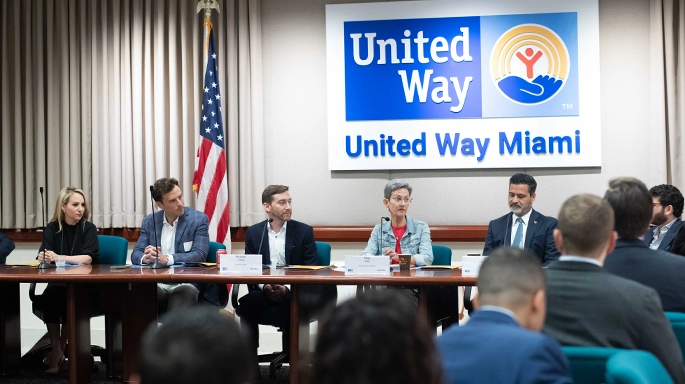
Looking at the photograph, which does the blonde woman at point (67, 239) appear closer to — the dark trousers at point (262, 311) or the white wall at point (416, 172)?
the dark trousers at point (262, 311)

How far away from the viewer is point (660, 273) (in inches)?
101

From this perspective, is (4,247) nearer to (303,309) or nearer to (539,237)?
(303,309)

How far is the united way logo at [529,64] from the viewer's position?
6.07 metres

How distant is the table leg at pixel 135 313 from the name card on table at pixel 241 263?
527 millimetres

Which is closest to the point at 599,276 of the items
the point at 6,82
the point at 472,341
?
the point at 472,341

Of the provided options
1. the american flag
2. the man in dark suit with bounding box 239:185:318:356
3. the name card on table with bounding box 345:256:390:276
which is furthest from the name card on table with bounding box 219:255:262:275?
the american flag

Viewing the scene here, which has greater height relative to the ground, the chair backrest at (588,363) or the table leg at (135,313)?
the chair backrest at (588,363)

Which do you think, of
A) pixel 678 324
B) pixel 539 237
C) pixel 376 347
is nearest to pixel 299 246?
pixel 539 237

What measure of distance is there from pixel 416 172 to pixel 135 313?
8.99ft

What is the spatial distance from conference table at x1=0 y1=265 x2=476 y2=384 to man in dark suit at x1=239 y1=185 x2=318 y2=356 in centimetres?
32

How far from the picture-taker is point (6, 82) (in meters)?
6.70

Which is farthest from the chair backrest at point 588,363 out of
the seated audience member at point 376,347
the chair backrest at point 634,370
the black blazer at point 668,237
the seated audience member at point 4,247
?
the seated audience member at point 4,247

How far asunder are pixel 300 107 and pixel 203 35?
108 centimetres

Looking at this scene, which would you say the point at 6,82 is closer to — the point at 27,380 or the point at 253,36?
the point at 253,36
